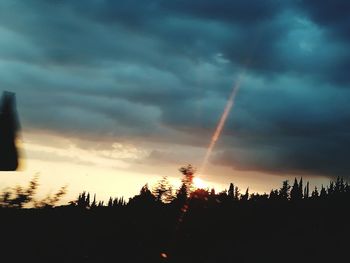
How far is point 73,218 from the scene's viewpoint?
14.2 meters

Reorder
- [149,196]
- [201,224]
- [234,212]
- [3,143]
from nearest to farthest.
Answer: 1. [3,143]
2. [149,196]
3. [201,224]
4. [234,212]

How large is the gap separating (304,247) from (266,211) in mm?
10482

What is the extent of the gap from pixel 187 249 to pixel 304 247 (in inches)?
1514

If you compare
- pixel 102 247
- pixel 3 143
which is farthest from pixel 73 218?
pixel 3 143

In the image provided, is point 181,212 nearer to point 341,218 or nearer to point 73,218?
point 73,218

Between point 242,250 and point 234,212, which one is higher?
point 234,212

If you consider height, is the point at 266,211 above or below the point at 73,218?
above

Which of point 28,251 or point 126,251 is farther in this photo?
point 126,251

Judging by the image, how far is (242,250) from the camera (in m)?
38.1

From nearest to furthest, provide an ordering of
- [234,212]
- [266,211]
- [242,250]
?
[234,212]
[242,250]
[266,211]

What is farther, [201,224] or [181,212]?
[201,224]

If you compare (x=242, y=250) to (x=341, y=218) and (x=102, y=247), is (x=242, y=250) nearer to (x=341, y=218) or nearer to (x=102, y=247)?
(x=102, y=247)

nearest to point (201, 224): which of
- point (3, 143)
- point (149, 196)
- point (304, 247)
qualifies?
point (149, 196)

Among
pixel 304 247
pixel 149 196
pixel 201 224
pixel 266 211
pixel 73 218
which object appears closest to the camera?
pixel 73 218
